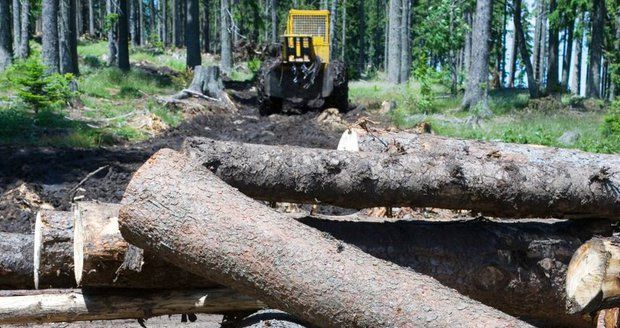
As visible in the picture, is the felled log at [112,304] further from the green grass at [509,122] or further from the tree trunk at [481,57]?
the tree trunk at [481,57]

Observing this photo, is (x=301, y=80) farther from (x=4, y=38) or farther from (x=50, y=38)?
(x=4, y=38)

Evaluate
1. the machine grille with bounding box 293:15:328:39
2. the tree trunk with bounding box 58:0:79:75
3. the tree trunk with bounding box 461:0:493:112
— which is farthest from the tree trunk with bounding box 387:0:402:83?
the tree trunk with bounding box 58:0:79:75

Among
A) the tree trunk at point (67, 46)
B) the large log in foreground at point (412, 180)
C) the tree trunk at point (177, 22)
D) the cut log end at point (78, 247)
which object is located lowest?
the cut log end at point (78, 247)

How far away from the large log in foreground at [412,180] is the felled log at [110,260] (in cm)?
60

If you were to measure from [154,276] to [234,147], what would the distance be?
0.86m

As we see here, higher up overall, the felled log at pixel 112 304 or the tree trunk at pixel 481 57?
the tree trunk at pixel 481 57

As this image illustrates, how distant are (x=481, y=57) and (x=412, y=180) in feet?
59.9

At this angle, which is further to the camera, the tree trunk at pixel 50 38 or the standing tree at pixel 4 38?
the standing tree at pixel 4 38

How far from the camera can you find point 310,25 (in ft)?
75.0

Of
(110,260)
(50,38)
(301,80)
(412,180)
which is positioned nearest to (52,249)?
(110,260)

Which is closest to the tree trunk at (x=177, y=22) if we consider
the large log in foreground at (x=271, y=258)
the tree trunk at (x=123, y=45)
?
the tree trunk at (x=123, y=45)

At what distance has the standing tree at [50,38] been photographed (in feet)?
58.2

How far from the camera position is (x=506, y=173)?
4730 millimetres

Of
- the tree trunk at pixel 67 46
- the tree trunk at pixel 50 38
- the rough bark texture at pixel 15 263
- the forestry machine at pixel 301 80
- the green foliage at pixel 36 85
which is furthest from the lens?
the tree trunk at pixel 67 46
